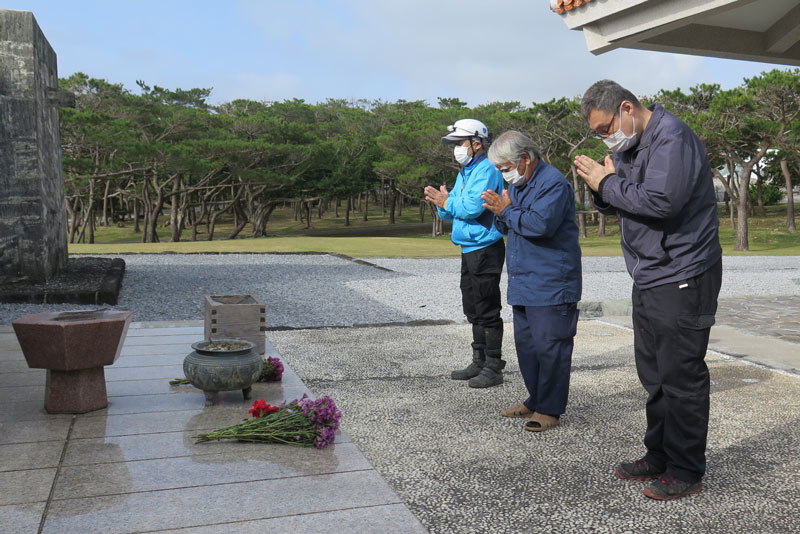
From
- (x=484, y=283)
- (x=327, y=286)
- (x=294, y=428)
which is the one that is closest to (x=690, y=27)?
(x=484, y=283)

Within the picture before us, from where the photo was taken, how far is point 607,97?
8.84 feet

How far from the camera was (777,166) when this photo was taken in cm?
3556

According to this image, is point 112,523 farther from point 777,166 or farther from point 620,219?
point 777,166

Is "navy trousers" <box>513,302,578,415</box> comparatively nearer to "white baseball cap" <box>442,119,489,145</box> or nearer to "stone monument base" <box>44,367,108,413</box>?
"white baseball cap" <box>442,119,489,145</box>

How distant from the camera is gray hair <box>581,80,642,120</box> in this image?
2.69m

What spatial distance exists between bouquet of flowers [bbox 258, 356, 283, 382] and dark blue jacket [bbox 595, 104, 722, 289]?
100 inches

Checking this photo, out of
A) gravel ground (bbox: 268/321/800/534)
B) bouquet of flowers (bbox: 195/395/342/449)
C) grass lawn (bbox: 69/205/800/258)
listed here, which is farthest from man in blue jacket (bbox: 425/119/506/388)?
grass lawn (bbox: 69/205/800/258)

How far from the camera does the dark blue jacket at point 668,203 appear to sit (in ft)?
8.34

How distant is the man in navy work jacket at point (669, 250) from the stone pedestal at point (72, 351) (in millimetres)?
2575

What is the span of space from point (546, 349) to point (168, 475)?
181cm

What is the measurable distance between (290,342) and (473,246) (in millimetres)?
2423

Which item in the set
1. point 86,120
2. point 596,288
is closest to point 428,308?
point 596,288

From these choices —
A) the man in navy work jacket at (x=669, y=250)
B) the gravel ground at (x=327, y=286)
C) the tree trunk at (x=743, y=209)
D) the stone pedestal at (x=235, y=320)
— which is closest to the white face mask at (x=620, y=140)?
the man in navy work jacket at (x=669, y=250)

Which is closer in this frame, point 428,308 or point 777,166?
point 428,308
